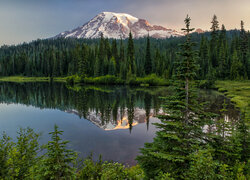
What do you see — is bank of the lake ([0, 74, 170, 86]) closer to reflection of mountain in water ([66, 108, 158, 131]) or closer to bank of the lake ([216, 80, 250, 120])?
bank of the lake ([216, 80, 250, 120])

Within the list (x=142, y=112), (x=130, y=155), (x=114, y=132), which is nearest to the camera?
(x=130, y=155)

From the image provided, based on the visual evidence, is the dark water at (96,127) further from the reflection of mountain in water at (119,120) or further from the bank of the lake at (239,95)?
the bank of the lake at (239,95)

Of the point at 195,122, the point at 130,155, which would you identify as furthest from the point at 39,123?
the point at 195,122

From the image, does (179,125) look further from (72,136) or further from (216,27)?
(216,27)

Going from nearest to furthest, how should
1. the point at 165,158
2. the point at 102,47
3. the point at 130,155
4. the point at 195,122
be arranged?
the point at 165,158 < the point at 195,122 < the point at 130,155 < the point at 102,47

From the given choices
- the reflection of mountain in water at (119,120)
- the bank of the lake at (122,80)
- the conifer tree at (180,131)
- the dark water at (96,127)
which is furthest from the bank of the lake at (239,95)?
the bank of the lake at (122,80)

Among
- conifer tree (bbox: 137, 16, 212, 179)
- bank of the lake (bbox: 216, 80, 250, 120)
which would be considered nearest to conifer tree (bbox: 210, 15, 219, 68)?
bank of the lake (bbox: 216, 80, 250, 120)

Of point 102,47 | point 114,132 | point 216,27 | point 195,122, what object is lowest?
point 114,132

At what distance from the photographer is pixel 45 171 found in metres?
6.61

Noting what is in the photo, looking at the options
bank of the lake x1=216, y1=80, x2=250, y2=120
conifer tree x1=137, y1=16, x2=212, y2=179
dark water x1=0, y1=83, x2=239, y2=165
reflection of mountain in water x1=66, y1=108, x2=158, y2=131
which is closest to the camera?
conifer tree x1=137, y1=16, x2=212, y2=179

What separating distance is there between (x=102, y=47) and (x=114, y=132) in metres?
91.5

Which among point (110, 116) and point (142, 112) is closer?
point (110, 116)

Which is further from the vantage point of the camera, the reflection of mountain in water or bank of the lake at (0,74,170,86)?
bank of the lake at (0,74,170,86)

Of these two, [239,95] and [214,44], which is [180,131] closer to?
[239,95]
